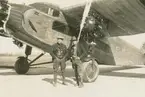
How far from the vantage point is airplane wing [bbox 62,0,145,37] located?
11.2 m

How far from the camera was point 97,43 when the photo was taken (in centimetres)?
1266

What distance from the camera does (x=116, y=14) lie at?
1195cm

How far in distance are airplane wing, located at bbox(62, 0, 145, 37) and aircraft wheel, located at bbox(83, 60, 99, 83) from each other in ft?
6.23

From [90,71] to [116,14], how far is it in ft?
8.13

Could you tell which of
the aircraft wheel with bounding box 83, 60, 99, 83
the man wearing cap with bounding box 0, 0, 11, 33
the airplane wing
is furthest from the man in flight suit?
the man wearing cap with bounding box 0, 0, 11, 33

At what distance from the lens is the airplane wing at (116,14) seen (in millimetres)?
11219

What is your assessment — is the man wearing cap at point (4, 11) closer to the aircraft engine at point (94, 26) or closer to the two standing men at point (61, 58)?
the two standing men at point (61, 58)

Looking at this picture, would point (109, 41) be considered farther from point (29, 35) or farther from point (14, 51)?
point (14, 51)

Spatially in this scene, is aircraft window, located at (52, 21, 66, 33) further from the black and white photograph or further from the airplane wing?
the airplane wing

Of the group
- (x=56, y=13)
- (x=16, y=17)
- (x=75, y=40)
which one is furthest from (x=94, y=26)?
(x=16, y=17)

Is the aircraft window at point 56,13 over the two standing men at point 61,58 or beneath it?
over

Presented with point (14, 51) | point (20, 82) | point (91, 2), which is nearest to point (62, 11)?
point (91, 2)

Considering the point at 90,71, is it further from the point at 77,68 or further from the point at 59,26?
the point at 59,26

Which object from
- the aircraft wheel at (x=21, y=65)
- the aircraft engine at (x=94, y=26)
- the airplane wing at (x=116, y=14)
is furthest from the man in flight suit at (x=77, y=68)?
the aircraft wheel at (x=21, y=65)
